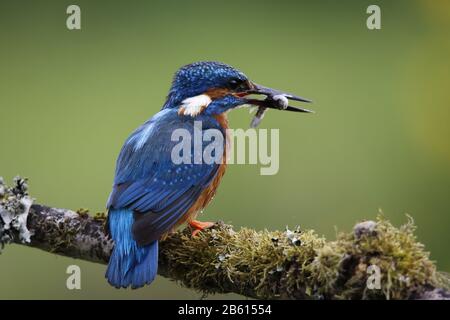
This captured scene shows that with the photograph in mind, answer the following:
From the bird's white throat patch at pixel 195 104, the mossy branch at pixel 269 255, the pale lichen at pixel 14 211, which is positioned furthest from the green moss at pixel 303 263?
the bird's white throat patch at pixel 195 104

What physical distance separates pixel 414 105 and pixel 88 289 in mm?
2913

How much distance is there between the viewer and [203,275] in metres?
3.17

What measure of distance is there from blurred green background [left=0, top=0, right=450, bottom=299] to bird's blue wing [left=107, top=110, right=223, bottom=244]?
111 cm

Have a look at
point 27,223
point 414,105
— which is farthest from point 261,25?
point 27,223

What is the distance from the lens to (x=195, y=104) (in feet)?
13.3

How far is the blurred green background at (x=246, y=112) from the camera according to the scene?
16.7 ft

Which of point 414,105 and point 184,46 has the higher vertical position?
point 184,46

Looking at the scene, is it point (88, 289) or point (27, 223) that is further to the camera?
point (88, 289)

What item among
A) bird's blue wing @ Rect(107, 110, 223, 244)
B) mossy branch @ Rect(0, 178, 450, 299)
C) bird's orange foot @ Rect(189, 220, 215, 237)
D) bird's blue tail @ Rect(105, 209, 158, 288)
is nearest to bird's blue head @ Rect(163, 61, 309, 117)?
bird's blue wing @ Rect(107, 110, 223, 244)

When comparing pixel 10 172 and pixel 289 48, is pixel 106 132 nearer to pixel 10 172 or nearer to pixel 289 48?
pixel 10 172

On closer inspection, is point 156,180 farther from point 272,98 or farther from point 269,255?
Result: point 272,98

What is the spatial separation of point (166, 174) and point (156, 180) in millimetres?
70

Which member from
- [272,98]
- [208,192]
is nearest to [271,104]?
[272,98]

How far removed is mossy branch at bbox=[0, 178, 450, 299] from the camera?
257 centimetres
